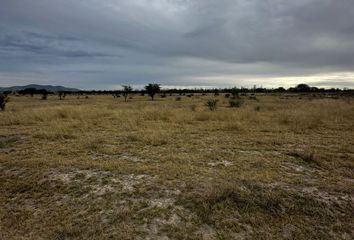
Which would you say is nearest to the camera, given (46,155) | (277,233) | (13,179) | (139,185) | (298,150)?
(277,233)

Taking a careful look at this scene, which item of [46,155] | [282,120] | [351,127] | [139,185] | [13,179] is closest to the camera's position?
[139,185]

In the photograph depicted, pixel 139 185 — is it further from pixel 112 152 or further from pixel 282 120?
pixel 282 120

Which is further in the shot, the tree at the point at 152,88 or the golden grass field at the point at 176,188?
the tree at the point at 152,88

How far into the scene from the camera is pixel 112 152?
7988 mm

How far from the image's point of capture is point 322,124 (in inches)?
530

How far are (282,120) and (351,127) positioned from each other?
118 inches

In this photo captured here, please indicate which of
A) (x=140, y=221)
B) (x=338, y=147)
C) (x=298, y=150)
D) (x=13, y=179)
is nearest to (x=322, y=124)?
(x=338, y=147)

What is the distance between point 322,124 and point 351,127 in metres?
1.19

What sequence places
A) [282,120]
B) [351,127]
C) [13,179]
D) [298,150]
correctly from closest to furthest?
[13,179]
[298,150]
[351,127]
[282,120]

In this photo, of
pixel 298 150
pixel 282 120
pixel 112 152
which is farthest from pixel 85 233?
pixel 282 120

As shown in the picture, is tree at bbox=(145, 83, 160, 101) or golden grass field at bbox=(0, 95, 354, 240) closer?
golden grass field at bbox=(0, 95, 354, 240)

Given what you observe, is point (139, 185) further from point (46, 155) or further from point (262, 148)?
point (262, 148)

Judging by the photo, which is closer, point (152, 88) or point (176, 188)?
point (176, 188)

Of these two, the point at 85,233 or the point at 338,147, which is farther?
the point at 338,147
